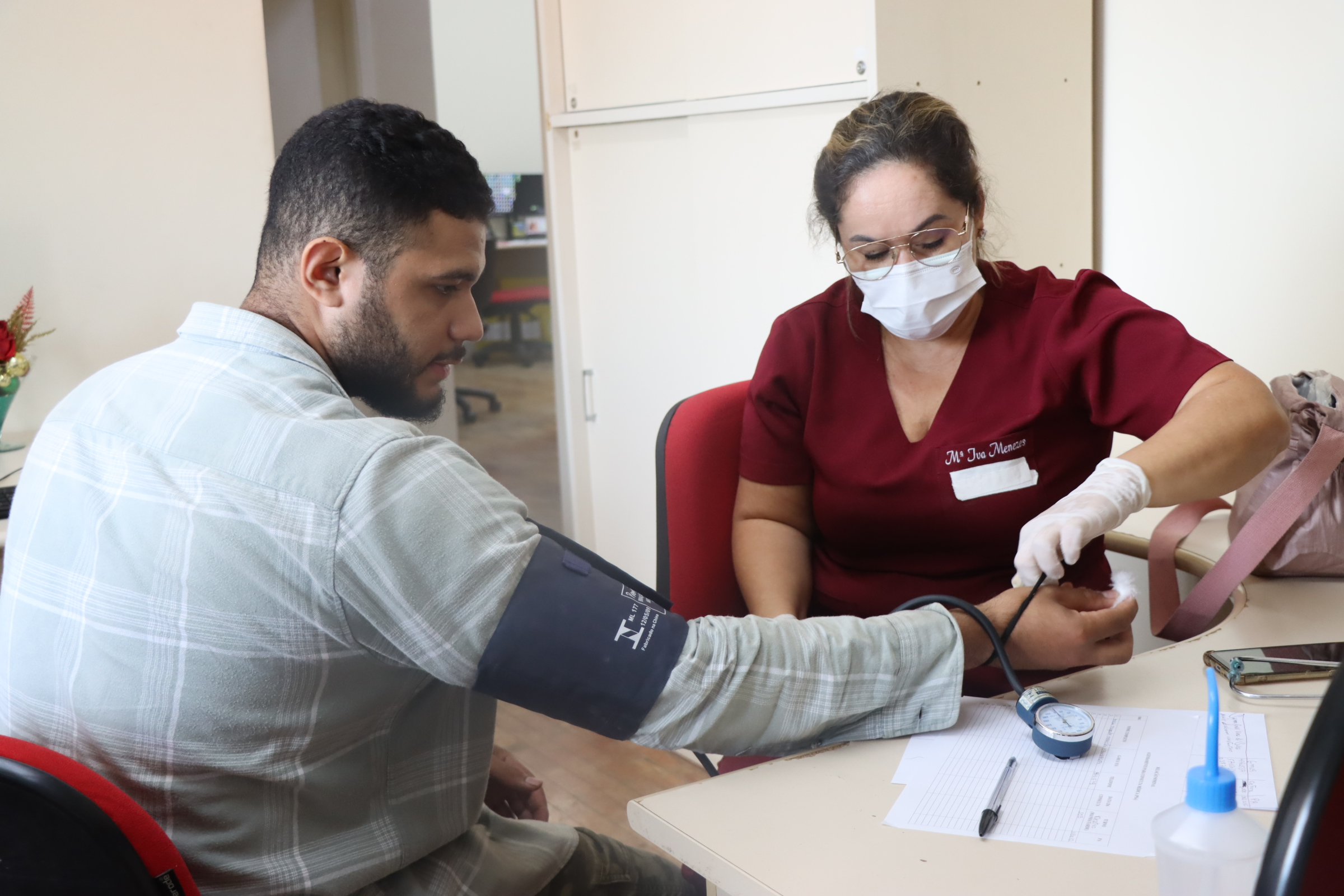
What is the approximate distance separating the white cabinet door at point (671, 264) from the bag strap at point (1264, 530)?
3.08 ft

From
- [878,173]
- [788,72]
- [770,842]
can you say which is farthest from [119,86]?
[770,842]

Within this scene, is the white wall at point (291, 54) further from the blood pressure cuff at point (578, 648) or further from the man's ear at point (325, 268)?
the blood pressure cuff at point (578, 648)

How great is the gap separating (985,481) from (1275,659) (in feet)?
1.21

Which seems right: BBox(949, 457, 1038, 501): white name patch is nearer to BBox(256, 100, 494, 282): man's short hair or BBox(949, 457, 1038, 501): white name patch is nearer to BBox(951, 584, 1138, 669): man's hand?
BBox(951, 584, 1138, 669): man's hand

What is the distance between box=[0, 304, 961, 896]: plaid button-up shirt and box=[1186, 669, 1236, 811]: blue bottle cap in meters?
0.38

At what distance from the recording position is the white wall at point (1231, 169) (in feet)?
6.07

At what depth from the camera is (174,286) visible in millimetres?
2424

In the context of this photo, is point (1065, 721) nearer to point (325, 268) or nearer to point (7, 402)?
point (325, 268)

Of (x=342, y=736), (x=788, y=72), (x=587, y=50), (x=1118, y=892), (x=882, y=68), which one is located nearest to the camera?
(x=1118, y=892)

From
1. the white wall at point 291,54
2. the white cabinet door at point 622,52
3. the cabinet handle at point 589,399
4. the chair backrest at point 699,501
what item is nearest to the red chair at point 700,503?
the chair backrest at point 699,501

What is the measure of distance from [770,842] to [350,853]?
34cm

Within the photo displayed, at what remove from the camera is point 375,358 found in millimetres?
994

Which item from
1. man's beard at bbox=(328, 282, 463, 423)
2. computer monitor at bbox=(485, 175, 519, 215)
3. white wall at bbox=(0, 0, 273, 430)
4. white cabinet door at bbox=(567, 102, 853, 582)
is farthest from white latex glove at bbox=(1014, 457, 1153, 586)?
computer monitor at bbox=(485, 175, 519, 215)

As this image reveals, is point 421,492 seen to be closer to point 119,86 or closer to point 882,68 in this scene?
point 882,68
